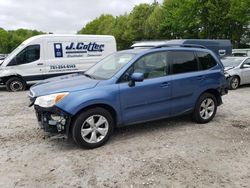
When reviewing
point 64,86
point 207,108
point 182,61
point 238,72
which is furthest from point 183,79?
point 238,72

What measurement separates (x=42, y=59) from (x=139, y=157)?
8.23 metres

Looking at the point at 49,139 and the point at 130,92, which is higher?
the point at 130,92

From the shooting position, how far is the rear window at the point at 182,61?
19.2 ft

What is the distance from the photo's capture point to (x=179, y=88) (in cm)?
579

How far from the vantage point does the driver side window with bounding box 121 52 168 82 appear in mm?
5287

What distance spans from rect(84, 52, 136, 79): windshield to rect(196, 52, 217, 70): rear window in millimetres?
1668

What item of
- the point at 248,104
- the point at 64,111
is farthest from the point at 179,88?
the point at 248,104

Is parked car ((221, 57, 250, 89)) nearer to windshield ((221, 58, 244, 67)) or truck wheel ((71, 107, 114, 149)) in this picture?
windshield ((221, 58, 244, 67))

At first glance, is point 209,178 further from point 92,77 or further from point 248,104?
point 248,104

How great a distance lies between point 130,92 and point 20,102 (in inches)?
200

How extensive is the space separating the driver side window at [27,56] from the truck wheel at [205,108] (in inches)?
297

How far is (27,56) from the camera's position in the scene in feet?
37.6

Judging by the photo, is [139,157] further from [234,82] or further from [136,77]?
[234,82]

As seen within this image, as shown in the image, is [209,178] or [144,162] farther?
[144,162]
